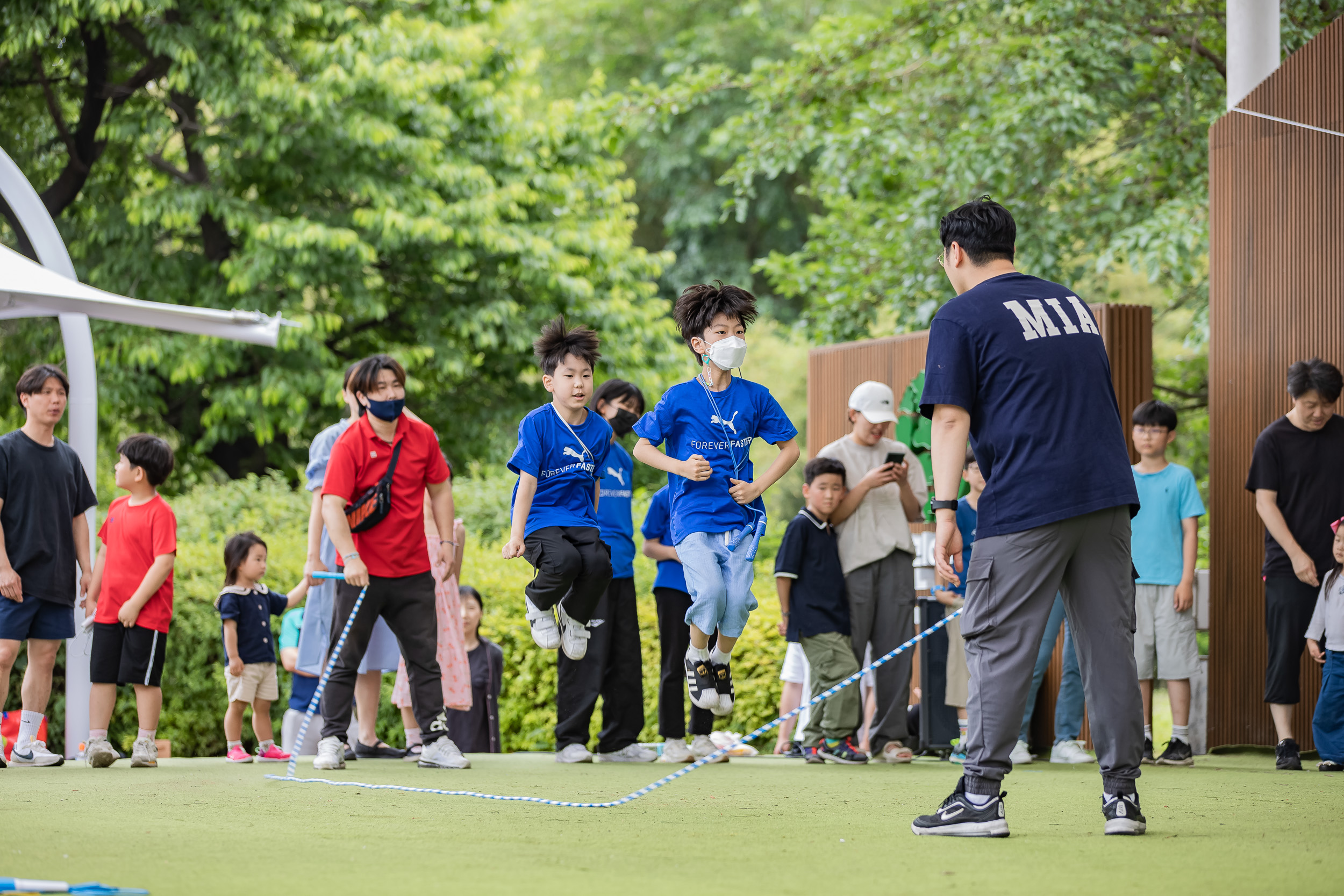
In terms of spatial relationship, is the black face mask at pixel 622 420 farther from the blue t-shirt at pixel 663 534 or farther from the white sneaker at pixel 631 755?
the white sneaker at pixel 631 755

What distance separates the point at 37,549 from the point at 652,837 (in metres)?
4.15

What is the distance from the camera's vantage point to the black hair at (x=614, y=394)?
Result: 7.39 meters

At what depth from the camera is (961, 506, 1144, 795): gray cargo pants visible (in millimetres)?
4129

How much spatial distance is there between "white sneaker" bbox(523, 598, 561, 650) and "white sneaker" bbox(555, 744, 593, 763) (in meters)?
1.01

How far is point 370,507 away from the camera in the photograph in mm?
6438

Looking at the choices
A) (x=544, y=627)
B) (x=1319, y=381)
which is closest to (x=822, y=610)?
(x=544, y=627)

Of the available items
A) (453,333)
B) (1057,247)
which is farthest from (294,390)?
(1057,247)

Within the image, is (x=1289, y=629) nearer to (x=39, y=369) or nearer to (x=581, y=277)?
(x=39, y=369)

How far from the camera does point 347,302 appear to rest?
15.8 metres

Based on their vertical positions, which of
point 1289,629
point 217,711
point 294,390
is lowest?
point 217,711

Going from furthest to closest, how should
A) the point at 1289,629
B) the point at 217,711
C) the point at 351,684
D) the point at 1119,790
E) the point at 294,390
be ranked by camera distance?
the point at 294,390 → the point at 217,711 → the point at 1289,629 → the point at 351,684 → the point at 1119,790

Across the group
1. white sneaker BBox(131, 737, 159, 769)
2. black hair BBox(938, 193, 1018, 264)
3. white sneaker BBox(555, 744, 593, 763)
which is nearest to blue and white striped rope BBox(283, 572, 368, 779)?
white sneaker BBox(131, 737, 159, 769)

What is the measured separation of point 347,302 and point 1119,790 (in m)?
12.9

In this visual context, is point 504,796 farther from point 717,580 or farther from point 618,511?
point 618,511
